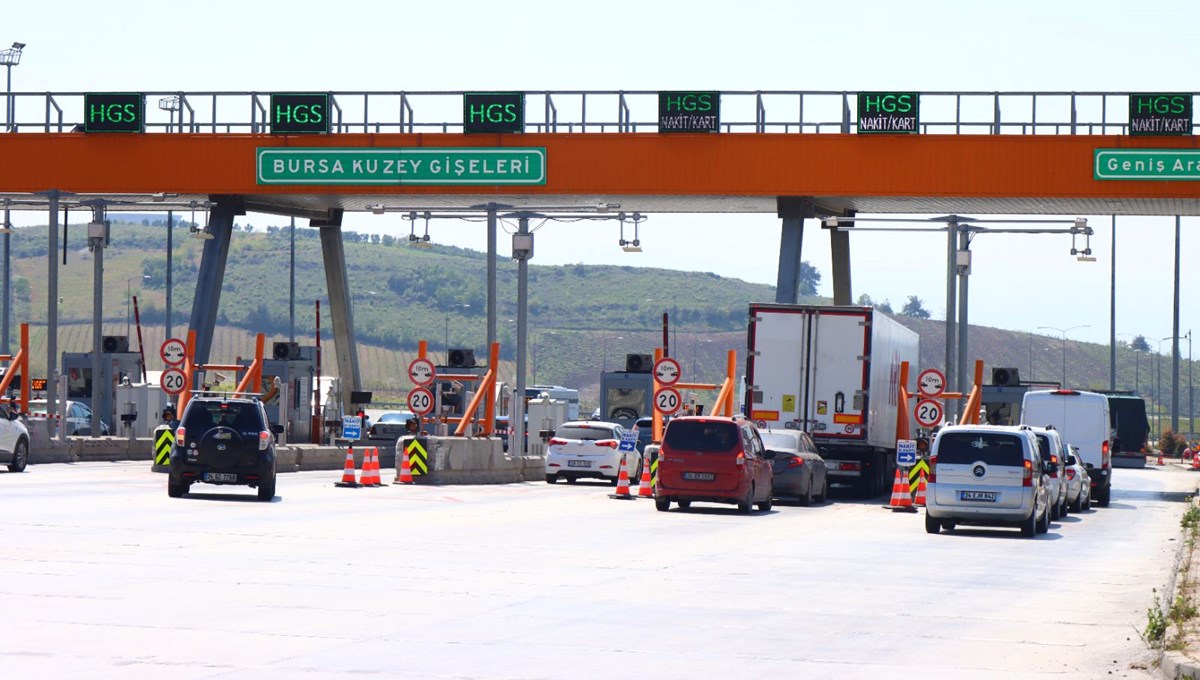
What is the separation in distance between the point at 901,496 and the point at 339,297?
22.9 m

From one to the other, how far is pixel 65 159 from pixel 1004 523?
91.2 feet

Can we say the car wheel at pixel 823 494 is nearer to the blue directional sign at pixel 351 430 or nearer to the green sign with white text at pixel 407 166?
the blue directional sign at pixel 351 430

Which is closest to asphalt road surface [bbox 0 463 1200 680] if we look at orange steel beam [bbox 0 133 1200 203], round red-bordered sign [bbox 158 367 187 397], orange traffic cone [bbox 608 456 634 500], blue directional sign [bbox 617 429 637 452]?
orange traffic cone [bbox 608 456 634 500]

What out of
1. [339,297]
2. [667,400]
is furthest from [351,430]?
[339,297]

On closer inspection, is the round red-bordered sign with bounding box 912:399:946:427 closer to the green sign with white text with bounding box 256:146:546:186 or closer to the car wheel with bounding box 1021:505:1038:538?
the green sign with white text with bounding box 256:146:546:186

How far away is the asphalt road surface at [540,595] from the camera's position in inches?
452

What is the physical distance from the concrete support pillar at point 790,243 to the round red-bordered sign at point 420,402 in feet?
27.5

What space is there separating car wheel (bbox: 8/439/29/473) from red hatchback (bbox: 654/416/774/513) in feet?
46.0

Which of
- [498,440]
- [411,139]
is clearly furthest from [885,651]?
[411,139]

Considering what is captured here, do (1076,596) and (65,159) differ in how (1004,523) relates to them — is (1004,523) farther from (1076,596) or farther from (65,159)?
(65,159)

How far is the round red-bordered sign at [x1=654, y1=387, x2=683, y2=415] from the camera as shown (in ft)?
120

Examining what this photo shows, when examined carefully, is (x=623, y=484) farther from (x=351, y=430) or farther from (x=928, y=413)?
(x=928, y=413)

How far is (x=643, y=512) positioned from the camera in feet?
96.0

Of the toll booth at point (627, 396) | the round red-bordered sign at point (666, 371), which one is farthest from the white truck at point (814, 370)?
the toll booth at point (627, 396)
